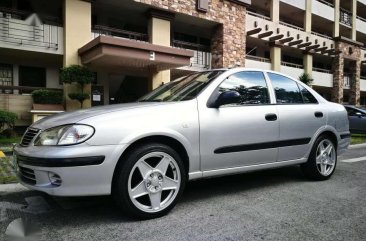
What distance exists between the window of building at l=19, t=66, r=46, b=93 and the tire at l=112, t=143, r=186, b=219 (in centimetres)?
1480

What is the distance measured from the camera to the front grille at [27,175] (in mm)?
3125

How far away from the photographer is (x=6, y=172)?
5121 mm

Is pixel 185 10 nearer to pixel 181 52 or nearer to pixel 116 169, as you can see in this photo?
pixel 181 52

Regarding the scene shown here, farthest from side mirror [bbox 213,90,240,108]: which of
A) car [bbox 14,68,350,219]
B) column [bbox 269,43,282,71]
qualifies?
column [bbox 269,43,282,71]

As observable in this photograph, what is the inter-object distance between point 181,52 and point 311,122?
1045cm

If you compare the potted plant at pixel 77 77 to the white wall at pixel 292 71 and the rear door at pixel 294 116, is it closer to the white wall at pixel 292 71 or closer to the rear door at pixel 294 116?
the rear door at pixel 294 116

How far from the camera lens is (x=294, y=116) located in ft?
14.9

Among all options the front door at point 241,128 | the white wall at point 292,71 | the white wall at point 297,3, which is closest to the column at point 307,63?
the white wall at point 292,71

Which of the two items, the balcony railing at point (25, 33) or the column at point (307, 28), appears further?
the column at point (307, 28)

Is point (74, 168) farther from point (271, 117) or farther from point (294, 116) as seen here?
point (294, 116)

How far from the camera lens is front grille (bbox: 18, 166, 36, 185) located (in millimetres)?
3125

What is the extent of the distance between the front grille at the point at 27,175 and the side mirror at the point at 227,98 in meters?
1.95

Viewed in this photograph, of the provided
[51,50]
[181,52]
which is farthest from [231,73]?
[51,50]

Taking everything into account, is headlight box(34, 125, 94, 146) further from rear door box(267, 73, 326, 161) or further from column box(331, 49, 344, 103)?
column box(331, 49, 344, 103)
